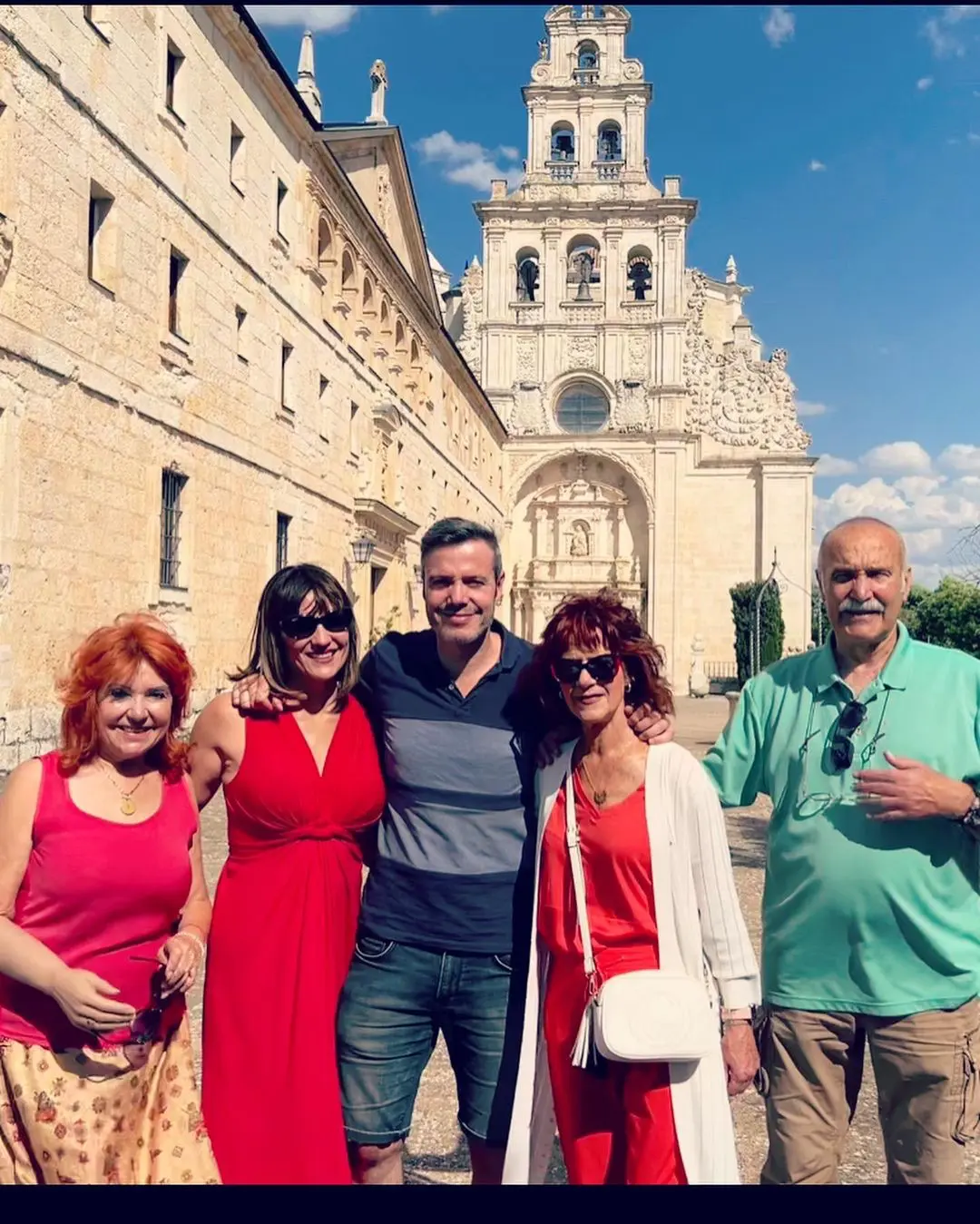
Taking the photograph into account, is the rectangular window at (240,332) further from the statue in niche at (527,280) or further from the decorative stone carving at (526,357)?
the statue in niche at (527,280)

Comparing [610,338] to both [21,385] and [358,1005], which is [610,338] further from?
[358,1005]

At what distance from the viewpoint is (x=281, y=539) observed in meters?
17.8

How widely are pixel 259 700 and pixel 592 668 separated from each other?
3.40ft

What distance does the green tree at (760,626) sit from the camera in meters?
39.7

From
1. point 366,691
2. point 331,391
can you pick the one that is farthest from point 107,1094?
point 331,391

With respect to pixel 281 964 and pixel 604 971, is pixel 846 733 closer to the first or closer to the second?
pixel 604 971

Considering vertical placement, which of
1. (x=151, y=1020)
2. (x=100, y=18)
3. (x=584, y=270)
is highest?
(x=584, y=270)

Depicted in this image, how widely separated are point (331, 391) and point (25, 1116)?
733 inches

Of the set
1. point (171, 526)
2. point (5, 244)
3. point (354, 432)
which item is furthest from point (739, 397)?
point (5, 244)

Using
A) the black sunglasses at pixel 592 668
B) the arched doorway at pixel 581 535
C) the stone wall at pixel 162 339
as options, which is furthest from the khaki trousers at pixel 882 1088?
the arched doorway at pixel 581 535

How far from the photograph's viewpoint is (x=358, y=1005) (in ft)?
9.74

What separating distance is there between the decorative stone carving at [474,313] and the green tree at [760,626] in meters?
16.4

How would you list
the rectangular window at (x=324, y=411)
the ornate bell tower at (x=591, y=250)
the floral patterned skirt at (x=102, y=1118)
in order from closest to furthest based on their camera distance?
the floral patterned skirt at (x=102, y=1118) → the rectangular window at (x=324, y=411) → the ornate bell tower at (x=591, y=250)

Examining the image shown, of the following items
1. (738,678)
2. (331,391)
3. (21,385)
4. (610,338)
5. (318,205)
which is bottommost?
(738,678)
